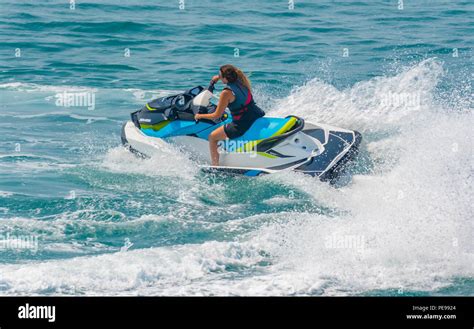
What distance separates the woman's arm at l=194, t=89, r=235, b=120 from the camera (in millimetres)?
10266

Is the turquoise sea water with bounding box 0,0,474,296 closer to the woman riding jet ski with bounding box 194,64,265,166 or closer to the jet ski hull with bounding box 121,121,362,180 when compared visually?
the jet ski hull with bounding box 121,121,362,180

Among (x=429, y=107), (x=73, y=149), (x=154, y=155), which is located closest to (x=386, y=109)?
(x=429, y=107)

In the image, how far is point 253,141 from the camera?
1048cm

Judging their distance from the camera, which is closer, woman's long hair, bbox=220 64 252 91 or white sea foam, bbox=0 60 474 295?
white sea foam, bbox=0 60 474 295

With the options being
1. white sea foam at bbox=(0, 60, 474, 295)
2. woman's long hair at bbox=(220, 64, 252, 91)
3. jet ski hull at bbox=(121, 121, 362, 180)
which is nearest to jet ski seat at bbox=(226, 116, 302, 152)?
jet ski hull at bbox=(121, 121, 362, 180)

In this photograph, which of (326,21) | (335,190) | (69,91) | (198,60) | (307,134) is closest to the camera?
(335,190)

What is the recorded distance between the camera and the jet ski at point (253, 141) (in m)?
10.3

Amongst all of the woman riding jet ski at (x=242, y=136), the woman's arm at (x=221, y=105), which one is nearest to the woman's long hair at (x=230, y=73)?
the woman riding jet ski at (x=242, y=136)

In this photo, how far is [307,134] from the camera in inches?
421

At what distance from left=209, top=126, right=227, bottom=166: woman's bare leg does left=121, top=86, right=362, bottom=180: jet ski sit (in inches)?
3.5

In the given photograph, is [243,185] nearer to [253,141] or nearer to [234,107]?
[253,141]

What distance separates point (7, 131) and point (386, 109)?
6.23 meters

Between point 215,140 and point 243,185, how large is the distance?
693mm

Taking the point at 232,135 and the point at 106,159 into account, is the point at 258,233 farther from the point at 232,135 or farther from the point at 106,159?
the point at 106,159
